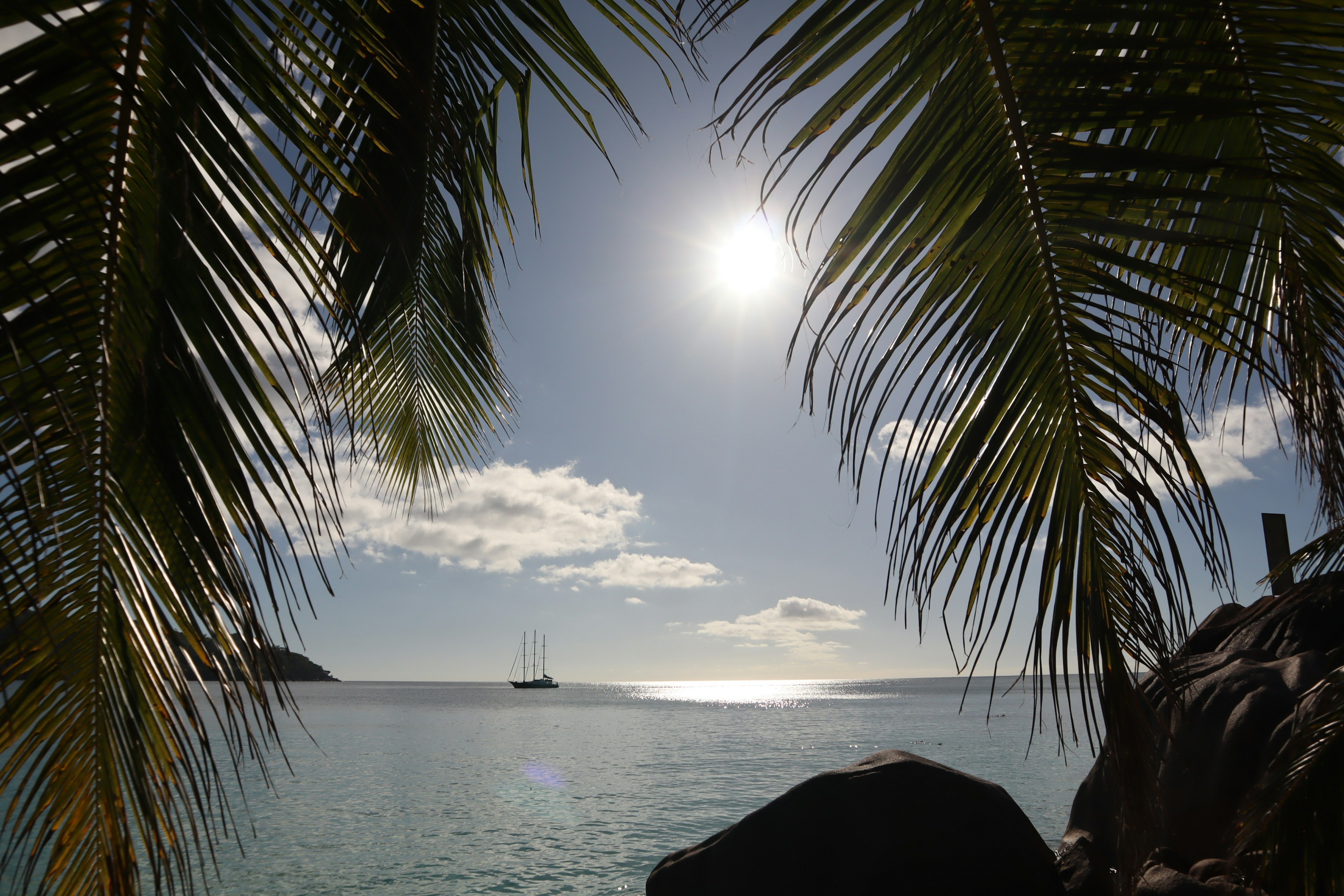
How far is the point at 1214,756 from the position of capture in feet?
24.4

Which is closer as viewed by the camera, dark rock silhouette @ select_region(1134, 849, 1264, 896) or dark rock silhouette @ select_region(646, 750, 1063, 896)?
dark rock silhouette @ select_region(1134, 849, 1264, 896)

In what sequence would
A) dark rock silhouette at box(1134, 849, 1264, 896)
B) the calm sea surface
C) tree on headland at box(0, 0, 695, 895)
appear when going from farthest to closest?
1. the calm sea surface
2. dark rock silhouette at box(1134, 849, 1264, 896)
3. tree on headland at box(0, 0, 695, 895)

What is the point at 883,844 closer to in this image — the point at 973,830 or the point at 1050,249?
the point at 973,830

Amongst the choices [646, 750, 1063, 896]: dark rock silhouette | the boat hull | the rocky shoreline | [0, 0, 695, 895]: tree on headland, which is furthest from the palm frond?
the boat hull

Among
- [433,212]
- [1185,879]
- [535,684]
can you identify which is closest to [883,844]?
[1185,879]

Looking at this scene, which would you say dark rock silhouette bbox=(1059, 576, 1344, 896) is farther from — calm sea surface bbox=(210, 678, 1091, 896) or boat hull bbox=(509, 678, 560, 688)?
boat hull bbox=(509, 678, 560, 688)

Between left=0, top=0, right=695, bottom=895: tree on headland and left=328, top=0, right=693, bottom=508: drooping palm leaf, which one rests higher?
left=328, top=0, right=693, bottom=508: drooping palm leaf

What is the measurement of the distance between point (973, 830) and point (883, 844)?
3.04 ft

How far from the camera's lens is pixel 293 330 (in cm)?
152

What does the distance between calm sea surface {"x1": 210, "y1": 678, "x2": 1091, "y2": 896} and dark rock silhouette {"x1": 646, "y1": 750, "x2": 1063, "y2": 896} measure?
1.04m

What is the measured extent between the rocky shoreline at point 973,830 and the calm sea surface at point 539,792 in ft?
3.88

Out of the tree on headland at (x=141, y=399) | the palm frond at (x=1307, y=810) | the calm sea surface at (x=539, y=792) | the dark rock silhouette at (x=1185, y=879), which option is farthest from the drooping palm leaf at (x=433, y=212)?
the dark rock silhouette at (x=1185, y=879)

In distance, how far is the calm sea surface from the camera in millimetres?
13555

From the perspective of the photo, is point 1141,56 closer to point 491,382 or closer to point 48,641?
point 48,641
